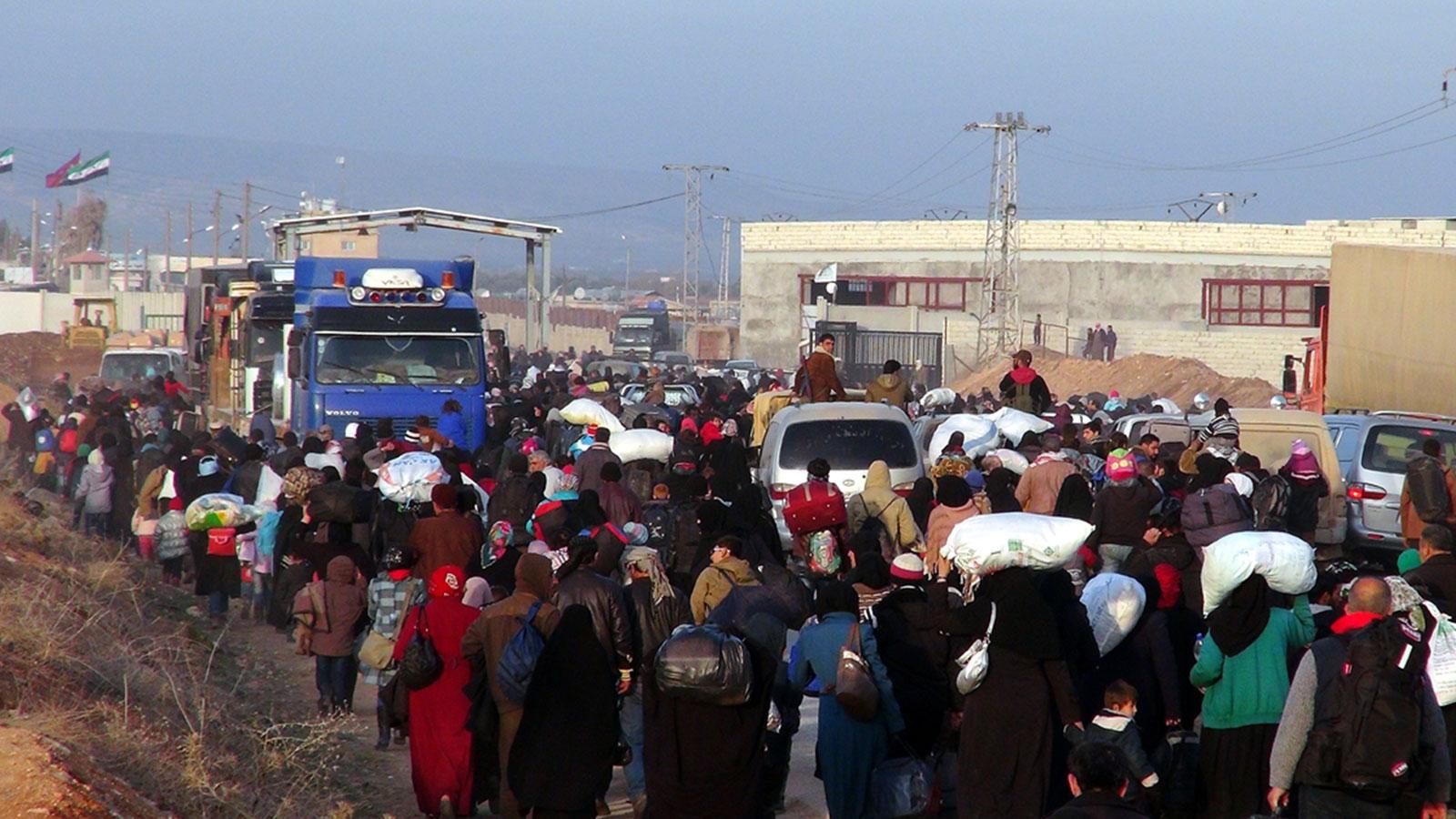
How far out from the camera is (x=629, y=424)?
22.8m

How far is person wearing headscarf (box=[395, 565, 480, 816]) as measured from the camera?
915 centimetres

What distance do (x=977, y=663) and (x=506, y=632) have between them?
92.6 inches

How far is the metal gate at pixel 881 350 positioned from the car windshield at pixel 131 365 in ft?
71.8

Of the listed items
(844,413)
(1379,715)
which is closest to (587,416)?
(844,413)

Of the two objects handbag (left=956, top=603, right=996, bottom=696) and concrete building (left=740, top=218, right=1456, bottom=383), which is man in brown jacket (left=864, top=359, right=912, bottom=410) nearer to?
handbag (left=956, top=603, right=996, bottom=696)

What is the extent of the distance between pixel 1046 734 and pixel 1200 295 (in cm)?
6666

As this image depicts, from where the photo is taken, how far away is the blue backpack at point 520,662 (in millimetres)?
8203

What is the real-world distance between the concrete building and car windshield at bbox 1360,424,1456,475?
4435cm

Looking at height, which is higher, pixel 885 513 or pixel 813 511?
pixel 813 511

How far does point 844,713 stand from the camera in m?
8.11

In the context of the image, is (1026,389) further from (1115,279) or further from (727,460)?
(1115,279)

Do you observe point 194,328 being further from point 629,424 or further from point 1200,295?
point 1200,295

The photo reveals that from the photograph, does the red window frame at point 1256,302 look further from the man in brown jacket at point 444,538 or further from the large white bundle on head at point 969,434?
the man in brown jacket at point 444,538

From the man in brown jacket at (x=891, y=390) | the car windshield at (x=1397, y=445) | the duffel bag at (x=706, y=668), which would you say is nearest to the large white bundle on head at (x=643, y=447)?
the man in brown jacket at (x=891, y=390)
